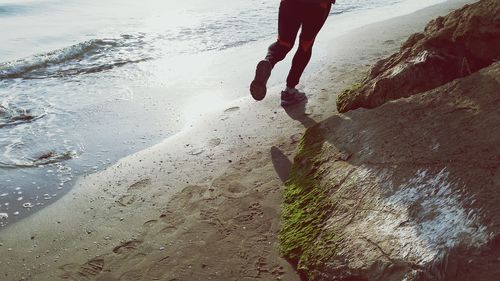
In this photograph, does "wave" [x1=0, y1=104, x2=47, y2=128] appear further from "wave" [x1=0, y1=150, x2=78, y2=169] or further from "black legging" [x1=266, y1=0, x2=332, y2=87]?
"black legging" [x1=266, y1=0, x2=332, y2=87]

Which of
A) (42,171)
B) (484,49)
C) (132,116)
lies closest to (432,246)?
(484,49)

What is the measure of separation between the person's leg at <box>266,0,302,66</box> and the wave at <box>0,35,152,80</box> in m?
3.56

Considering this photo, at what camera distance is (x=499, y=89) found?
230 centimetres

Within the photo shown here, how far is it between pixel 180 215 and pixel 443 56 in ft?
8.11

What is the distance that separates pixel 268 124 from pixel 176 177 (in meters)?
1.20

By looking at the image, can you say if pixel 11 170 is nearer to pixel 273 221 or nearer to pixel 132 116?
pixel 132 116

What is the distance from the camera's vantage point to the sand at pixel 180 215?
7.43ft

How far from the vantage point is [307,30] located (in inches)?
159

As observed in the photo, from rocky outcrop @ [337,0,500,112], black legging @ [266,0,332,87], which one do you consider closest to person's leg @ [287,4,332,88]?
black legging @ [266,0,332,87]

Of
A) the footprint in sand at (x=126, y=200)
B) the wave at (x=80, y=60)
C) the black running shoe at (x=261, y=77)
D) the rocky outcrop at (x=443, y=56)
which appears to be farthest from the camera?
the wave at (x=80, y=60)

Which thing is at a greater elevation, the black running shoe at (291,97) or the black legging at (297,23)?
the black legging at (297,23)

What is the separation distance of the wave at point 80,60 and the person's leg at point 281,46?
140 inches

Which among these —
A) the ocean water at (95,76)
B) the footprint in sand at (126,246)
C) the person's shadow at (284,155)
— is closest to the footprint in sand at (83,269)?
the footprint in sand at (126,246)

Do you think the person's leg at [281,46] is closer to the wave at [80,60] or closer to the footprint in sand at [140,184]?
the footprint in sand at [140,184]
